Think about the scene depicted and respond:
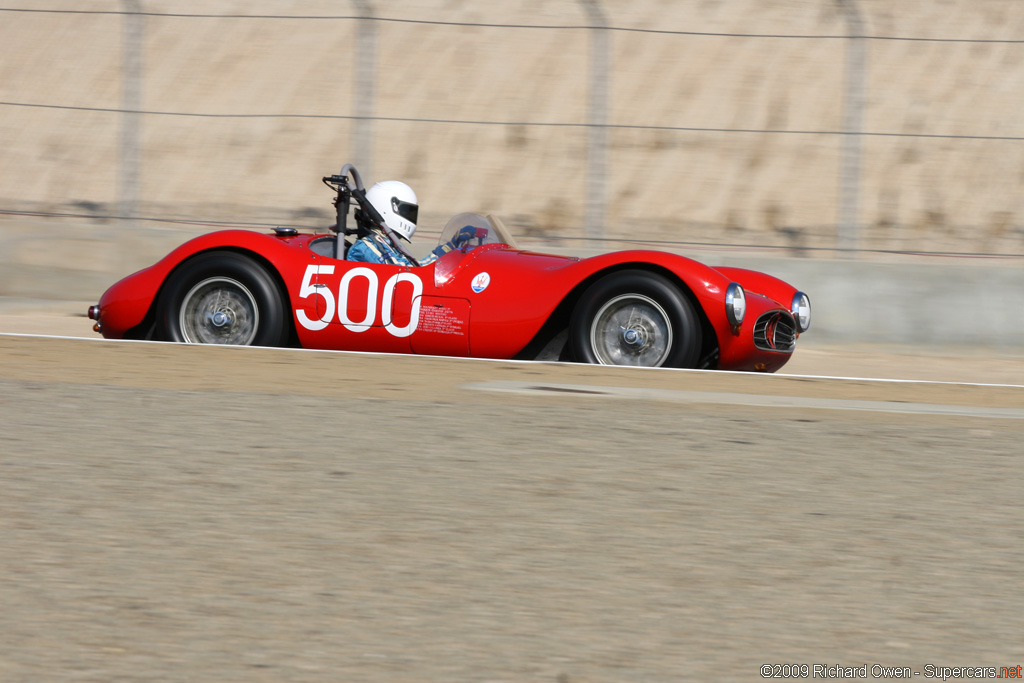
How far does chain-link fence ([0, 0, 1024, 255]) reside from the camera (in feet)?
52.2

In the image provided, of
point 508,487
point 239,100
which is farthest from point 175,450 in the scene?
point 239,100

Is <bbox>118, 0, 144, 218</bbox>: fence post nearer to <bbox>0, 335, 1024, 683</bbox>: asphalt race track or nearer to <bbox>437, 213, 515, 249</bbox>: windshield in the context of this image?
<bbox>437, 213, 515, 249</bbox>: windshield

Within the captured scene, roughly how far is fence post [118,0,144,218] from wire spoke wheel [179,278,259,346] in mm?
3795

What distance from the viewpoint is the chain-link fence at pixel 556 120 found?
1592cm

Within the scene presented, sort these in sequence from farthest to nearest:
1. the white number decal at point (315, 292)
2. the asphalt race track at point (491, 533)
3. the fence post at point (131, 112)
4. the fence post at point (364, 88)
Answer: the fence post at point (131, 112) < the fence post at point (364, 88) < the white number decal at point (315, 292) < the asphalt race track at point (491, 533)

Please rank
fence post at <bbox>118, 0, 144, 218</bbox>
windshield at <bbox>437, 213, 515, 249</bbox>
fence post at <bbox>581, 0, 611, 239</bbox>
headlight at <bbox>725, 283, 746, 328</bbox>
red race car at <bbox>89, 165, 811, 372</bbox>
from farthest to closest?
fence post at <bbox>118, 0, 144, 218</bbox> < fence post at <bbox>581, 0, 611, 239</bbox> < windshield at <bbox>437, 213, 515, 249</bbox> < red race car at <bbox>89, 165, 811, 372</bbox> < headlight at <bbox>725, 283, 746, 328</bbox>

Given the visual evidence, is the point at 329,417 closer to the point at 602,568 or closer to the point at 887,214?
the point at 602,568

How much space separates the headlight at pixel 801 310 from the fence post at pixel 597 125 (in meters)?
2.91

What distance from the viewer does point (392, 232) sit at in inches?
280

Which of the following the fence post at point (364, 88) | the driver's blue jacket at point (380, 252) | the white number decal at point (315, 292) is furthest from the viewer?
the fence post at point (364, 88)

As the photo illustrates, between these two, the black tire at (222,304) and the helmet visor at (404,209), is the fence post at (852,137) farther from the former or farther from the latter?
the black tire at (222,304)

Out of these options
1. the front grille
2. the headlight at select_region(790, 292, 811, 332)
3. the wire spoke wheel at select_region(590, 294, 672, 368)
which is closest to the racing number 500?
the wire spoke wheel at select_region(590, 294, 672, 368)

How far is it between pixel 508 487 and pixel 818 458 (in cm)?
120

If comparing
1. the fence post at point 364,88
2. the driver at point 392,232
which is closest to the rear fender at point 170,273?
the driver at point 392,232
